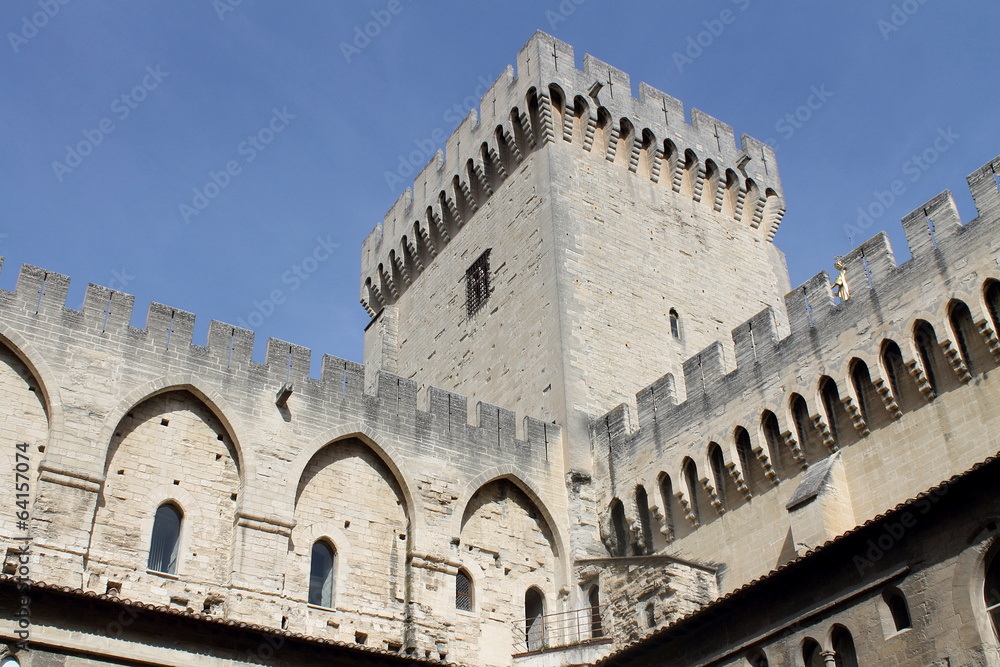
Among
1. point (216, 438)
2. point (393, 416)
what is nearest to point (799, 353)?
point (393, 416)

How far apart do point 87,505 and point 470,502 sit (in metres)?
5.84

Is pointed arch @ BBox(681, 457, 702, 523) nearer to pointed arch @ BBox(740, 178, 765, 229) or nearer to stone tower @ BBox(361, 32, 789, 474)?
stone tower @ BBox(361, 32, 789, 474)

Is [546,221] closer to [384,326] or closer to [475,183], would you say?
[475,183]

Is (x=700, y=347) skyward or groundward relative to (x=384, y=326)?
groundward

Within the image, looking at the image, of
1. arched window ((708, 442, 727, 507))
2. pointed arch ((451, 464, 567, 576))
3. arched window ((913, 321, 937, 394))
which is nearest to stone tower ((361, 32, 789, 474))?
pointed arch ((451, 464, 567, 576))

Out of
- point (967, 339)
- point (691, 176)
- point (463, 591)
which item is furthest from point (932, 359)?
point (691, 176)

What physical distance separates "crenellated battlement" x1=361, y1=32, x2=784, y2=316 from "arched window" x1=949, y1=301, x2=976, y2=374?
1017 centimetres

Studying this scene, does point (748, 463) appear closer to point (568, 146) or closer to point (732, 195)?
point (568, 146)

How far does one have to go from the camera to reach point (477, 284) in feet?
73.7

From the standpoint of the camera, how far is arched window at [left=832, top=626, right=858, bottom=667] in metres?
11.7

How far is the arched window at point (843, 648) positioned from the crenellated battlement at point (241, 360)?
6.79 meters

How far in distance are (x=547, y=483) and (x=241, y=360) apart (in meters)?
5.30

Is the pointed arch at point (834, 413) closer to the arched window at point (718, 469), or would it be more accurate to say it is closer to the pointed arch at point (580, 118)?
the arched window at point (718, 469)

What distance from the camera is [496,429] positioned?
17734 mm
